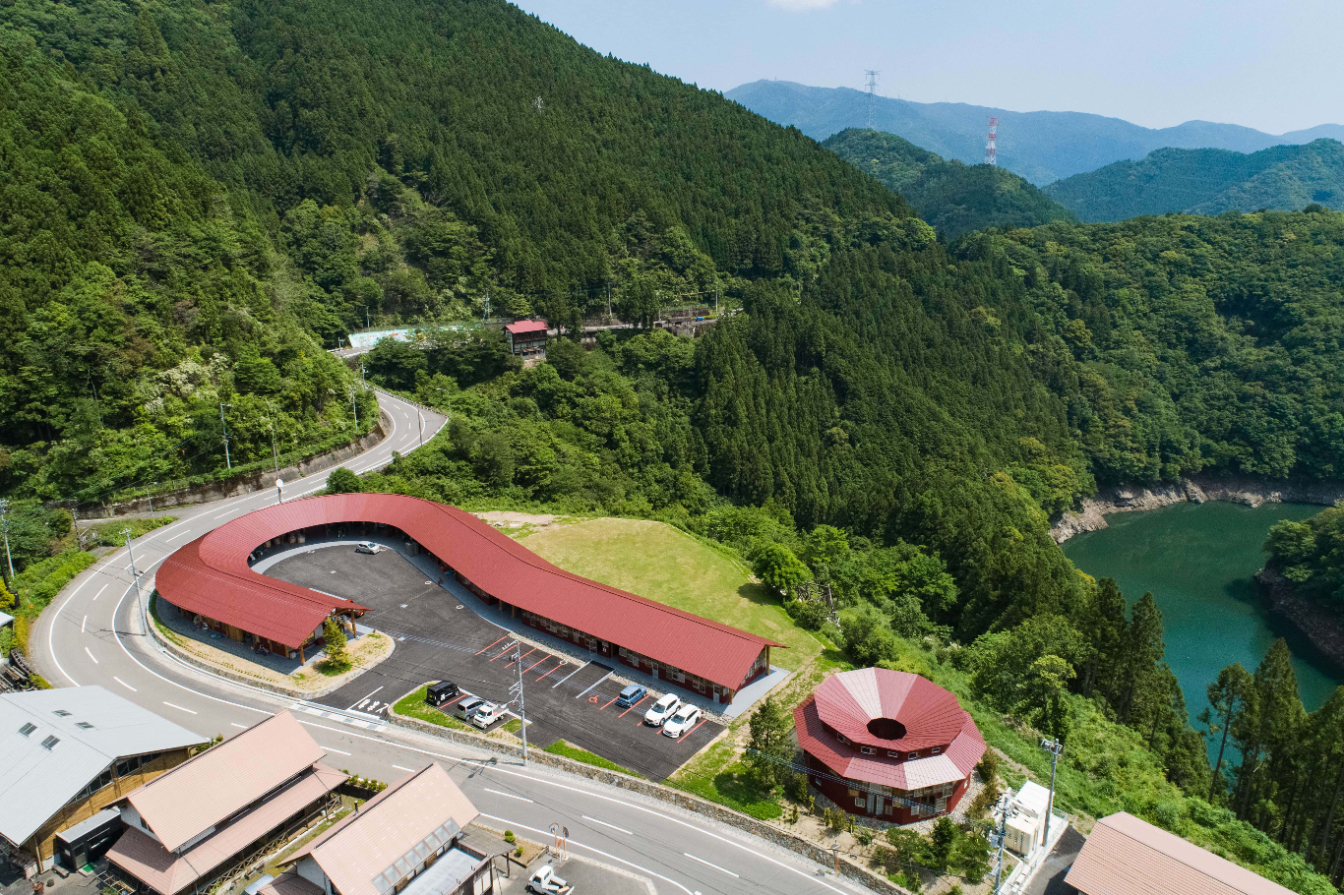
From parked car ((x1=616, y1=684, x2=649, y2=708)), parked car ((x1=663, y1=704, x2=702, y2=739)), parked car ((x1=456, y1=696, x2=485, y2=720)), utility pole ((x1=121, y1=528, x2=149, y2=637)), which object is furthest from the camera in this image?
utility pole ((x1=121, y1=528, x2=149, y2=637))

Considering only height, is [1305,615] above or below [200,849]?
below

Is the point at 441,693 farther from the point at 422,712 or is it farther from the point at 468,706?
the point at 468,706

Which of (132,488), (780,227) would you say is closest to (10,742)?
(132,488)

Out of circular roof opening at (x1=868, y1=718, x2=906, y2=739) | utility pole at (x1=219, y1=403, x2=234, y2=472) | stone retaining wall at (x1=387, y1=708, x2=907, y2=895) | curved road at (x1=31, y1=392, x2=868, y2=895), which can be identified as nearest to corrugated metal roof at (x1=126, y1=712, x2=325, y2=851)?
curved road at (x1=31, y1=392, x2=868, y2=895)

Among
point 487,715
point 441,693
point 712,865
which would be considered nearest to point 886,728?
point 712,865

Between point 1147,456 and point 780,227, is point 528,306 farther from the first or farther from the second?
point 1147,456

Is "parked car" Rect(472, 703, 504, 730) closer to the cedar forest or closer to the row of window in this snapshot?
the row of window

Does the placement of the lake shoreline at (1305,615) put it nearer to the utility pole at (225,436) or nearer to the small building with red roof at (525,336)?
the small building with red roof at (525,336)
